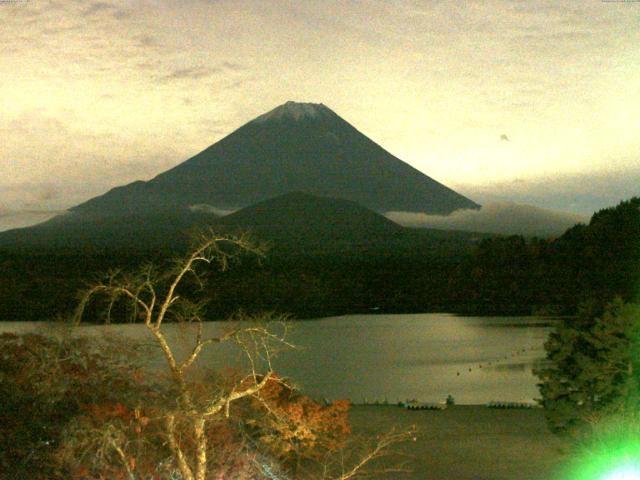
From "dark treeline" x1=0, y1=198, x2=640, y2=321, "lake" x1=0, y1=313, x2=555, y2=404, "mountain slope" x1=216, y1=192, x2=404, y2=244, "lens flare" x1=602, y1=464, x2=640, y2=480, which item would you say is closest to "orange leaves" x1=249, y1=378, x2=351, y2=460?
"lake" x1=0, y1=313, x2=555, y2=404

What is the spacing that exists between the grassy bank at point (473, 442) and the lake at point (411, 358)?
3.06 m

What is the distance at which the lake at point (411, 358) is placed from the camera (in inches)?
911

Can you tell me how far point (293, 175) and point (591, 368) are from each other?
8666cm

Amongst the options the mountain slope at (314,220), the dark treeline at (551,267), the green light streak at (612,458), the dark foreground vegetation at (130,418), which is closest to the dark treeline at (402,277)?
the dark treeline at (551,267)

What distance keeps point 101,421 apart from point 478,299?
58844 millimetres

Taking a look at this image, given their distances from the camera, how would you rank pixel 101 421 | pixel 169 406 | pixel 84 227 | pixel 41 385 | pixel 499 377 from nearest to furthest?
1. pixel 169 406
2. pixel 101 421
3. pixel 41 385
4. pixel 499 377
5. pixel 84 227

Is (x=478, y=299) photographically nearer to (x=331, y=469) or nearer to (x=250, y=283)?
(x=250, y=283)

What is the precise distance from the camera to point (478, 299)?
64562 millimetres

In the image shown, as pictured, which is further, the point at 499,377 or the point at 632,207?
the point at 632,207

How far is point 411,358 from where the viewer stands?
32562mm

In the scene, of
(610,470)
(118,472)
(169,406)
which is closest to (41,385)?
(118,472)

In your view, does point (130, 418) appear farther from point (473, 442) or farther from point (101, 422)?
point (473, 442)

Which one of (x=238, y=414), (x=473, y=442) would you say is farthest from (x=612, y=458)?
(x=238, y=414)

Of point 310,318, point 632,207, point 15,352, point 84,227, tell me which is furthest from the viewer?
point 84,227
